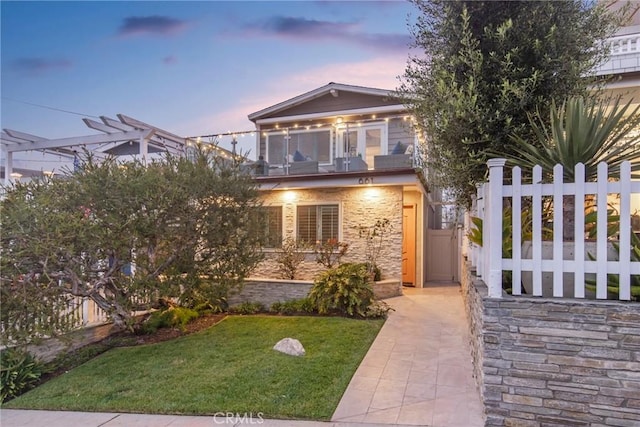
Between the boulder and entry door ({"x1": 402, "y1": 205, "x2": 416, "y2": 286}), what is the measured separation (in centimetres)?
675

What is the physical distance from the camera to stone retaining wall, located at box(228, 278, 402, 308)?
9055 mm

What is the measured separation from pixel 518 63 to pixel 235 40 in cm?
809

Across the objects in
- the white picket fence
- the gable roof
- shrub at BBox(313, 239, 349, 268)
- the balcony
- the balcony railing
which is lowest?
shrub at BBox(313, 239, 349, 268)

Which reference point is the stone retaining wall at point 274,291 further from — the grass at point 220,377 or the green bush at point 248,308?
the grass at point 220,377

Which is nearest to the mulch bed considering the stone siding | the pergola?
the stone siding

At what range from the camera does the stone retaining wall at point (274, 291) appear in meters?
9.05

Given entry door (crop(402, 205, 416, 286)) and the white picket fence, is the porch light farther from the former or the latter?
the white picket fence

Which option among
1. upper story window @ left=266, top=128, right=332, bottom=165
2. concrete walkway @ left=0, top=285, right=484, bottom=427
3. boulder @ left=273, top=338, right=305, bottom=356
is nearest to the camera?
concrete walkway @ left=0, top=285, right=484, bottom=427

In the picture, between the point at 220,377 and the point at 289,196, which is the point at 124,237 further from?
the point at 289,196

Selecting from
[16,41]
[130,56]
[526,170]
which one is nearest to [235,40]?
[130,56]

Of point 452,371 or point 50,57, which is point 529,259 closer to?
point 452,371

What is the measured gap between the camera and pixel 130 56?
1045 centimetres

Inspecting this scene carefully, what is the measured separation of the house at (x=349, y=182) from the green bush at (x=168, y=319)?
119 inches

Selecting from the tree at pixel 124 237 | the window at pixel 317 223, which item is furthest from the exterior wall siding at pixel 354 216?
the tree at pixel 124 237
